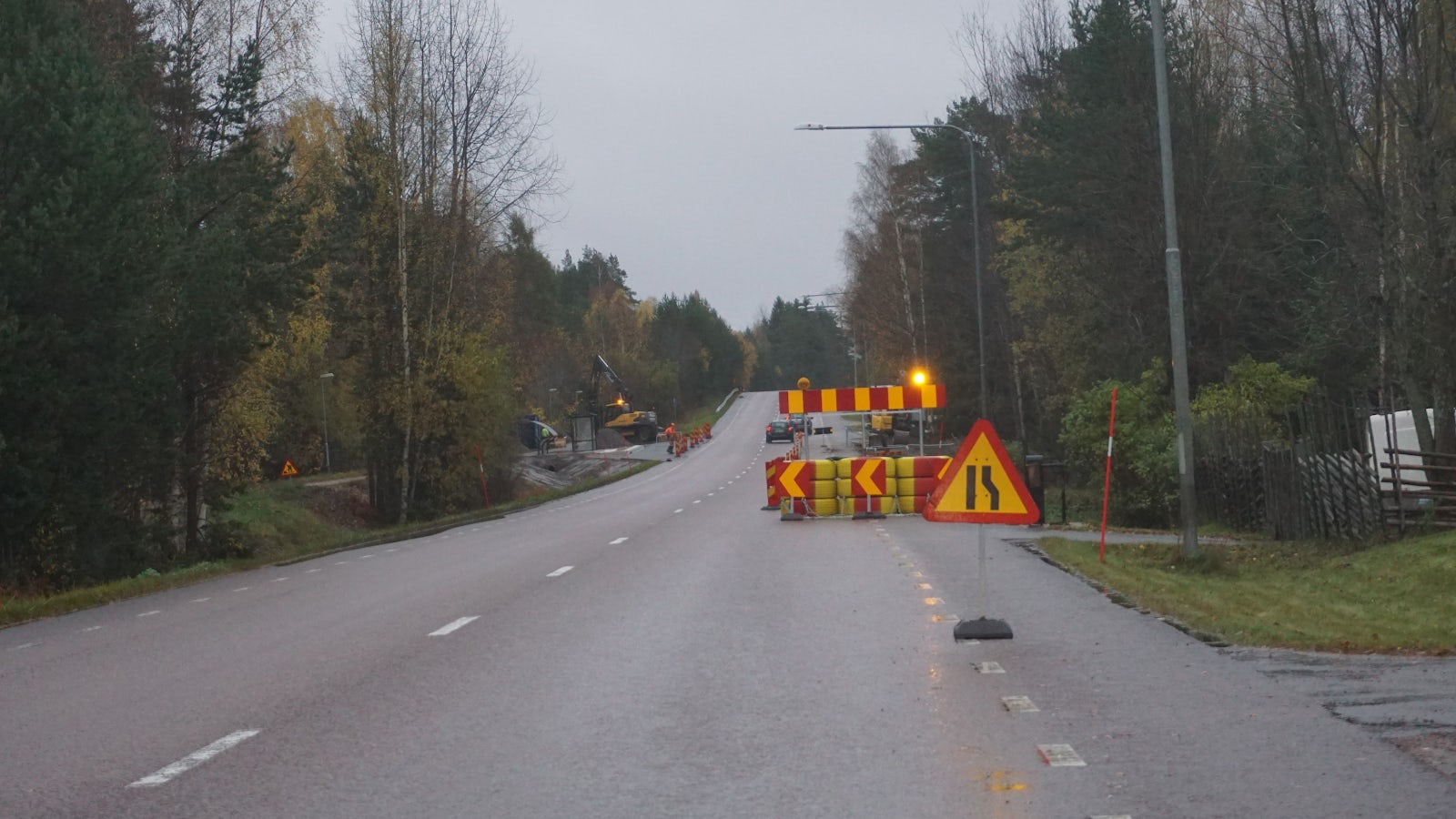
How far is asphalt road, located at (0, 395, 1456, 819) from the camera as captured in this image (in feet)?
22.3

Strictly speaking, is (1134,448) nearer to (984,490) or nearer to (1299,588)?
(1299,588)

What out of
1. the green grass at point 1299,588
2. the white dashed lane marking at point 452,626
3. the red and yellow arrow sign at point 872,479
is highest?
the red and yellow arrow sign at point 872,479

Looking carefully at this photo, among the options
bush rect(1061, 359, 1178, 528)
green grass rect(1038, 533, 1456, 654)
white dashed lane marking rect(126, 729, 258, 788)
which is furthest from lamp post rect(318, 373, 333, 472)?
white dashed lane marking rect(126, 729, 258, 788)

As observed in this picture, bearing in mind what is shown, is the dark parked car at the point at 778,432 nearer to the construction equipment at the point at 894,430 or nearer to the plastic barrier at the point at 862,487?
the construction equipment at the point at 894,430

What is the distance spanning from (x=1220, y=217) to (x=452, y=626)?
31.0 meters

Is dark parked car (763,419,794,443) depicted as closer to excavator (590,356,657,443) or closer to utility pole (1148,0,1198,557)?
excavator (590,356,657,443)

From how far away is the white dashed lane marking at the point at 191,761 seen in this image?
7.34 meters

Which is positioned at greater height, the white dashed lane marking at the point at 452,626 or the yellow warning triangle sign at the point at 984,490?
the yellow warning triangle sign at the point at 984,490

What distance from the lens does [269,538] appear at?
142 feet

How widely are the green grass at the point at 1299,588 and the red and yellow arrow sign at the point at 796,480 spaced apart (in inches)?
324

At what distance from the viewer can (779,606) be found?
14.9 meters

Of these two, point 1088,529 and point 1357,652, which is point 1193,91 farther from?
point 1357,652

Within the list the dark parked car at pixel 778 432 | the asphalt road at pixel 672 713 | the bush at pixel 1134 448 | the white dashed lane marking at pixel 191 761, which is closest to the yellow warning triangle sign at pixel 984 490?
the asphalt road at pixel 672 713

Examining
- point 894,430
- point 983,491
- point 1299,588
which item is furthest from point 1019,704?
point 894,430
